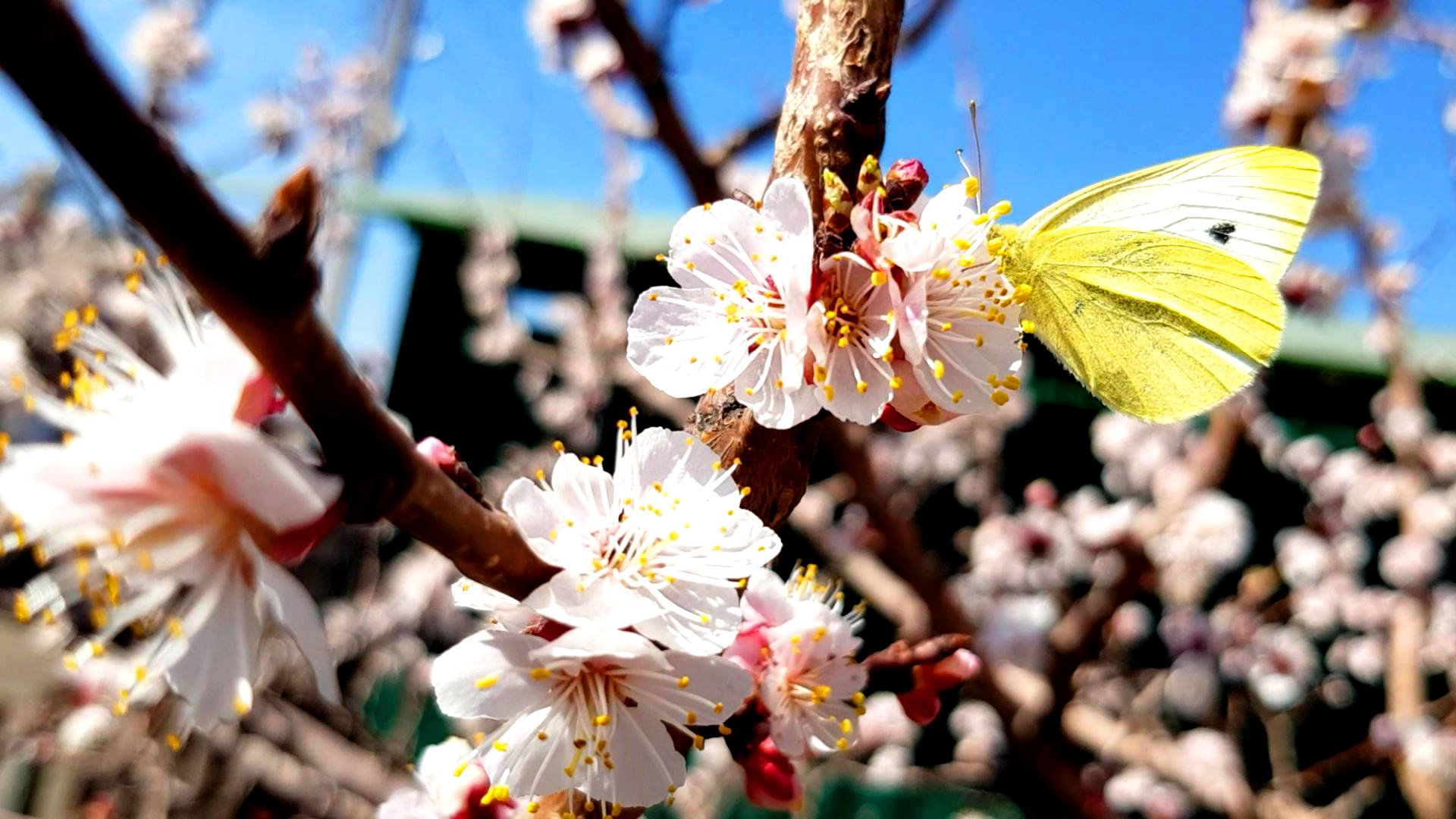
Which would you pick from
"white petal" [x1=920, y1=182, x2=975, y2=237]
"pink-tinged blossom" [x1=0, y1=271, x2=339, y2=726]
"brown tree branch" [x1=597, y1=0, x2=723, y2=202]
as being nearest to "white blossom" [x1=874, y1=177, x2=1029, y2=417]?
"white petal" [x1=920, y1=182, x2=975, y2=237]

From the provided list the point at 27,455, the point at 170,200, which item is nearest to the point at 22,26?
the point at 170,200

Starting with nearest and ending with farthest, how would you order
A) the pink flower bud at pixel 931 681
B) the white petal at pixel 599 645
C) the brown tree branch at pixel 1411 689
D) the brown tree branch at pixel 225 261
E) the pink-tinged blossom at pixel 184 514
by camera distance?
the brown tree branch at pixel 225 261 < the pink-tinged blossom at pixel 184 514 < the white petal at pixel 599 645 < the pink flower bud at pixel 931 681 < the brown tree branch at pixel 1411 689

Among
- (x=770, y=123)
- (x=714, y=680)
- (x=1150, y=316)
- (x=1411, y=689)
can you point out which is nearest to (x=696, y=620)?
(x=714, y=680)

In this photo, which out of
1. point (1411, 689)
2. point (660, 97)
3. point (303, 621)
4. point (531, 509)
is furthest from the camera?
point (1411, 689)

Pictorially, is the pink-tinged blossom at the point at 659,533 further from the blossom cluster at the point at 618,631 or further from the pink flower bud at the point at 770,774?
the pink flower bud at the point at 770,774

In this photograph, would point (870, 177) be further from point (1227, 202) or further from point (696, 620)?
point (1227, 202)

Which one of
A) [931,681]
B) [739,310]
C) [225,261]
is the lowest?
[931,681]

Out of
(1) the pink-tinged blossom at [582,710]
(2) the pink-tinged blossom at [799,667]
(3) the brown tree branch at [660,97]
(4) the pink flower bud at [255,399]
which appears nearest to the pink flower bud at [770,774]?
(2) the pink-tinged blossom at [799,667]
